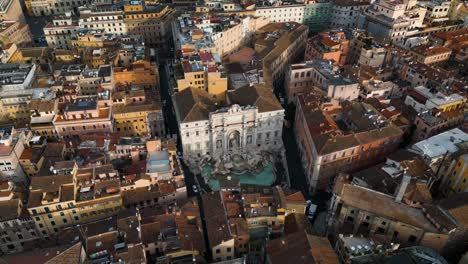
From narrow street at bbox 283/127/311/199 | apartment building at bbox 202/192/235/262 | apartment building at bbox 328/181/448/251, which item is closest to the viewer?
apartment building at bbox 202/192/235/262

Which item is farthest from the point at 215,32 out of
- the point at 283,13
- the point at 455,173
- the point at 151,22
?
the point at 455,173

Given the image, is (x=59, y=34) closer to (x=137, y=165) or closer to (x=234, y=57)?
(x=234, y=57)

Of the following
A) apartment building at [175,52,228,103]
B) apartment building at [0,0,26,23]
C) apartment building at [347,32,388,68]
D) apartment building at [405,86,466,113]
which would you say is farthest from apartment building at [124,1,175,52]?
apartment building at [405,86,466,113]

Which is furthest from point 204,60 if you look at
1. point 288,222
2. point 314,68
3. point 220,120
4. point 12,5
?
point 12,5

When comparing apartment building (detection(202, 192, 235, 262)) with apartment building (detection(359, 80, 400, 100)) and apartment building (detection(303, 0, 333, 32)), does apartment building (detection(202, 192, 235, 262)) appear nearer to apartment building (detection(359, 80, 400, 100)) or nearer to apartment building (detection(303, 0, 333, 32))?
apartment building (detection(359, 80, 400, 100))

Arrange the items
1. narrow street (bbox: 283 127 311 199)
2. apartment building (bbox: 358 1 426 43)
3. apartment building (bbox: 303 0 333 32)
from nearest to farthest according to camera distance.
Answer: narrow street (bbox: 283 127 311 199), apartment building (bbox: 358 1 426 43), apartment building (bbox: 303 0 333 32)

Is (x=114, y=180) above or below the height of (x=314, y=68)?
below

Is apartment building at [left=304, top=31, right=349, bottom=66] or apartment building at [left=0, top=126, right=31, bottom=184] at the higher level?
apartment building at [left=304, top=31, right=349, bottom=66]
